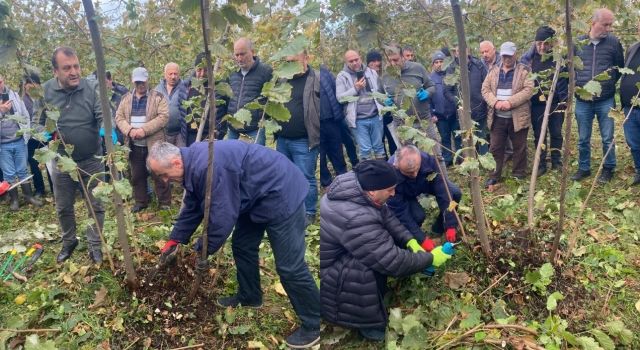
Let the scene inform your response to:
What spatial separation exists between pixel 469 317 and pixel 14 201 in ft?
18.9

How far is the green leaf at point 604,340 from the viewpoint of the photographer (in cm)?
272

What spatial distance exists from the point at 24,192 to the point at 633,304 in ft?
21.7

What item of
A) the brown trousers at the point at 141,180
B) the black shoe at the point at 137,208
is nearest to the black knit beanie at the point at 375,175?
the brown trousers at the point at 141,180

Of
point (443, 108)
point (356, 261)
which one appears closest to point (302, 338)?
point (356, 261)

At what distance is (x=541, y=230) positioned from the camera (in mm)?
3625

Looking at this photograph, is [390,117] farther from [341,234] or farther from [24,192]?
[24,192]

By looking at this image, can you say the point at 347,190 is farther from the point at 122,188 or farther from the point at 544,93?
the point at 544,93

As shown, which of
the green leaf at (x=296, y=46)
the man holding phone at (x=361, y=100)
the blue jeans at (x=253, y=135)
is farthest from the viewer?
the blue jeans at (x=253, y=135)

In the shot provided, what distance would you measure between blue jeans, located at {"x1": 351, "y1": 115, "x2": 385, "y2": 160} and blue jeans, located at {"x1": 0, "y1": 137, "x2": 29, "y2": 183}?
5.52 m

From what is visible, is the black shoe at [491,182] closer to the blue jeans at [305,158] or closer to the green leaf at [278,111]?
the blue jeans at [305,158]

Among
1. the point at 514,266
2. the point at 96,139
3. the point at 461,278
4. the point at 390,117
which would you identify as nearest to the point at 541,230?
the point at 514,266

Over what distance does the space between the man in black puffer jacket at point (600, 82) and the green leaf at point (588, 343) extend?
2762 mm

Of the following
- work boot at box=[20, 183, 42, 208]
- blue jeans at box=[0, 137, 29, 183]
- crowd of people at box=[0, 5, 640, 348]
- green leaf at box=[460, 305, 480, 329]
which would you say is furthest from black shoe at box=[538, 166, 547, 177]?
blue jeans at box=[0, 137, 29, 183]

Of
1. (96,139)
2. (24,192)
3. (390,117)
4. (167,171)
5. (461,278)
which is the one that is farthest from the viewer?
(24,192)
